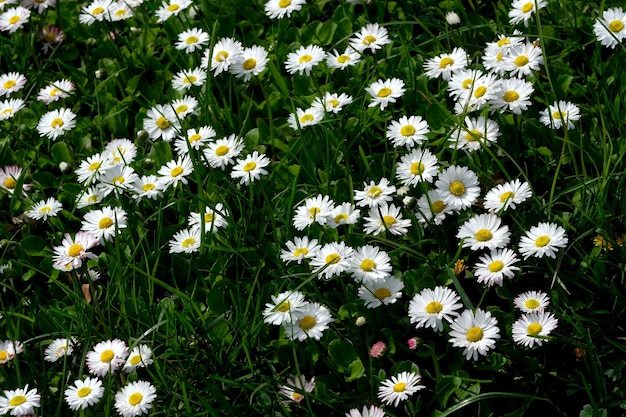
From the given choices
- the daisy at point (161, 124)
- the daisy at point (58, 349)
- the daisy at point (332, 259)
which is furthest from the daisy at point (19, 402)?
the daisy at point (161, 124)

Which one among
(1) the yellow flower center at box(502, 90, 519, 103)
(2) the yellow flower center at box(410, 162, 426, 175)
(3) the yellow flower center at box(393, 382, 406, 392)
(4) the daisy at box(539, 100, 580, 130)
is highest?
(1) the yellow flower center at box(502, 90, 519, 103)

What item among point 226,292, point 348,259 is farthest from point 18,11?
point 348,259

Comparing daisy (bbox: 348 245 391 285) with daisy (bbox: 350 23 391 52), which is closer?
daisy (bbox: 348 245 391 285)

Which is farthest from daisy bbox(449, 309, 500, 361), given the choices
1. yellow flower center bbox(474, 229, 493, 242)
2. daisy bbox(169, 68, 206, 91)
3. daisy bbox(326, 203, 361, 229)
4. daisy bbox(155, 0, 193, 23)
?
daisy bbox(155, 0, 193, 23)

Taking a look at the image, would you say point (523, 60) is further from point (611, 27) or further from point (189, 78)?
point (189, 78)

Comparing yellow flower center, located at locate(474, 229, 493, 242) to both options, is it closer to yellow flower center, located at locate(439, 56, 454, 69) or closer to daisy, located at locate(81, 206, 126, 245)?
yellow flower center, located at locate(439, 56, 454, 69)

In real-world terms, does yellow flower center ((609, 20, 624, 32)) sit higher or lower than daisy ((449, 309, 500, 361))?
higher
